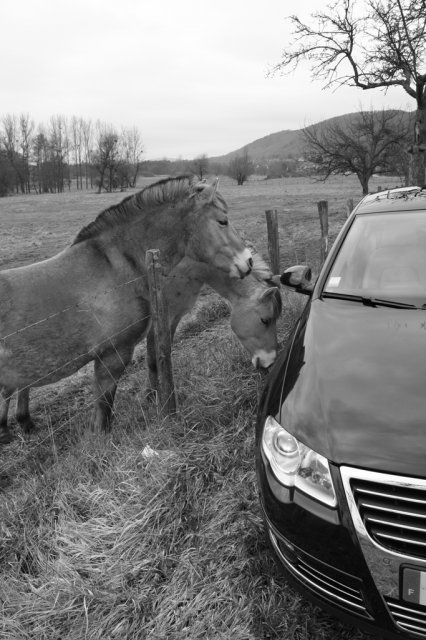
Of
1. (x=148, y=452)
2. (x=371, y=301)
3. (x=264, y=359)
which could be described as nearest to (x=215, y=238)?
(x=264, y=359)

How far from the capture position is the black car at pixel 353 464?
1548 mm

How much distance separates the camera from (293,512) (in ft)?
5.78

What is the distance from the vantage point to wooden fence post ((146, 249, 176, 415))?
11.1 feet

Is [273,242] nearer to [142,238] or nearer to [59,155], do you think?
[142,238]

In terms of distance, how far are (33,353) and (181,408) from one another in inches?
50.6

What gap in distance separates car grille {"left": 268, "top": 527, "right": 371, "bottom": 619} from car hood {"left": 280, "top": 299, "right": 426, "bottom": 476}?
1.29 feet

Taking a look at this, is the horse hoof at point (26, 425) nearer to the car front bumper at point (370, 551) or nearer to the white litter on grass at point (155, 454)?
the white litter on grass at point (155, 454)

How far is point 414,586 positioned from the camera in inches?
59.4

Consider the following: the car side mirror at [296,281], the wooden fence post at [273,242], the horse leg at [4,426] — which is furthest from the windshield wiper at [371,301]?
the wooden fence post at [273,242]

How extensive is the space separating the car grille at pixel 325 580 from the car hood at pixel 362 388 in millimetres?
394

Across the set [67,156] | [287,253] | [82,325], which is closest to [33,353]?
[82,325]

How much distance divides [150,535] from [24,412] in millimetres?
2460

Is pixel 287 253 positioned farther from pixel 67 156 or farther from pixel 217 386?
pixel 67 156

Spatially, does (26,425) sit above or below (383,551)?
below
